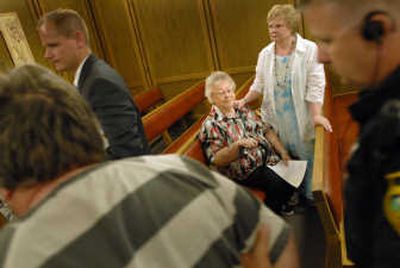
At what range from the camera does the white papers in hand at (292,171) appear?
2.77 metres

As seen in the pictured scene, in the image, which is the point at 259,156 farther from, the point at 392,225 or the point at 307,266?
the point at 392,225

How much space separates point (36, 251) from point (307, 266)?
2299mm

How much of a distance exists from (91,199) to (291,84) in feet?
7.78

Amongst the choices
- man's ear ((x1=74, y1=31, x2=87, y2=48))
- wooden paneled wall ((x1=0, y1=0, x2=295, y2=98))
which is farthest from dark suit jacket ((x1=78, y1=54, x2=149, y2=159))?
wooden paneled wall ((x1=0, y1=0, x2=295, y2=98))

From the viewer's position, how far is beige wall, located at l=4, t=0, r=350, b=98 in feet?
17.4

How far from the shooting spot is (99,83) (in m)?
1.82

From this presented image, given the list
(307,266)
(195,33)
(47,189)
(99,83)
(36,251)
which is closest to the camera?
(36,251)

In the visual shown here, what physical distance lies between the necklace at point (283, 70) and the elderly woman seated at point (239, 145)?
35 cm

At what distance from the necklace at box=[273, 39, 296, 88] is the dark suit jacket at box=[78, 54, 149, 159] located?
4.44 feet

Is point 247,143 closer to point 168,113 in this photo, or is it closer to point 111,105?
point 111,105

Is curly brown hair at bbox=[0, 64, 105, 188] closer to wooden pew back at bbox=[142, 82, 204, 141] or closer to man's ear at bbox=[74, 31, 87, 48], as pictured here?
man's ear at bbox=[74, 31, 87, 48]

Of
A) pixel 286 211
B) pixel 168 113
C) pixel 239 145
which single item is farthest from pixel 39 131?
pixel 168 113

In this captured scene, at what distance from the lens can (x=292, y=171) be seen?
2.84m

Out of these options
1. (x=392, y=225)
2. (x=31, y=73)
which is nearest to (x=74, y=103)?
(x=31, y=73)
